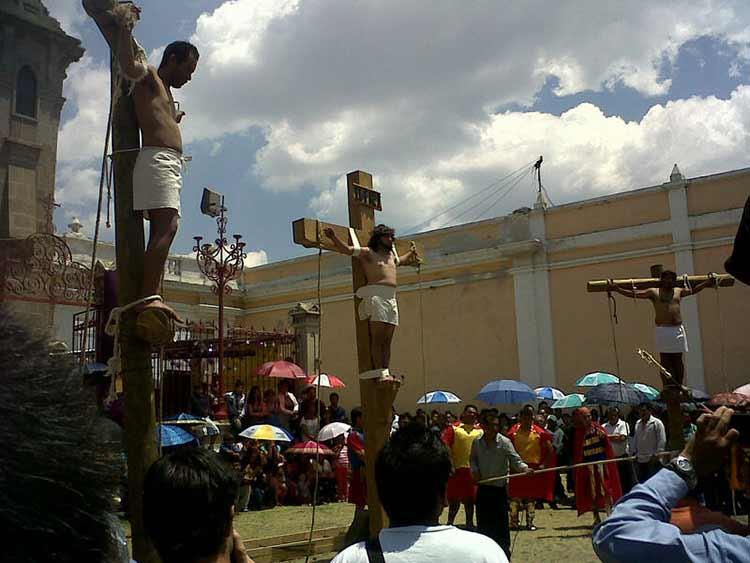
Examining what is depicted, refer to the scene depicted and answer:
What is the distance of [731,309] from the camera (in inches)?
663

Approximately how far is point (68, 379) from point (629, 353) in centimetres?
1793

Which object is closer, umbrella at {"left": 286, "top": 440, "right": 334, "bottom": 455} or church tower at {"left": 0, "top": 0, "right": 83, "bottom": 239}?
church tower at {"left": 0, "top": 0, "right": 83, "bottom": 239}

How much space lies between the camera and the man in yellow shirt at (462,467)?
9.60m

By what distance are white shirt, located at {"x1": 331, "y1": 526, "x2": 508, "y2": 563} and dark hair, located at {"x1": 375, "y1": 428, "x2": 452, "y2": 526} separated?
0.06 metres

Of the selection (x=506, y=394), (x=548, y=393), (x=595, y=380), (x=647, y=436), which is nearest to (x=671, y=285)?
(x=647, y=436)

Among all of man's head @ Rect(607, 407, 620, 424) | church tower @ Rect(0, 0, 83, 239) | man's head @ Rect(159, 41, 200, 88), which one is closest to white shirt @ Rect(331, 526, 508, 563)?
man's head @ Rect(159, 41, 200, 88)

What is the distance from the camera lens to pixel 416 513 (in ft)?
7.59

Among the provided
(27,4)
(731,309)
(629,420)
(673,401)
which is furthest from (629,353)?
(27,4)

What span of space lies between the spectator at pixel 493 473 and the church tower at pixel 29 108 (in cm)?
509

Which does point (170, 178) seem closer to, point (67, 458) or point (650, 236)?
point (67, 458)

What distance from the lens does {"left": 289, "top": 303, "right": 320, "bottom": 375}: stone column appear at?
16188 millimetres

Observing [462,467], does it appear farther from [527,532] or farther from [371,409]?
[371,409]

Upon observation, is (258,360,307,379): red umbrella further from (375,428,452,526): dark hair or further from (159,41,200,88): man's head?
(375,428,452,526): dark hair

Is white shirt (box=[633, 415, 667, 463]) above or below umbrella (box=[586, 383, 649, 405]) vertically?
below
